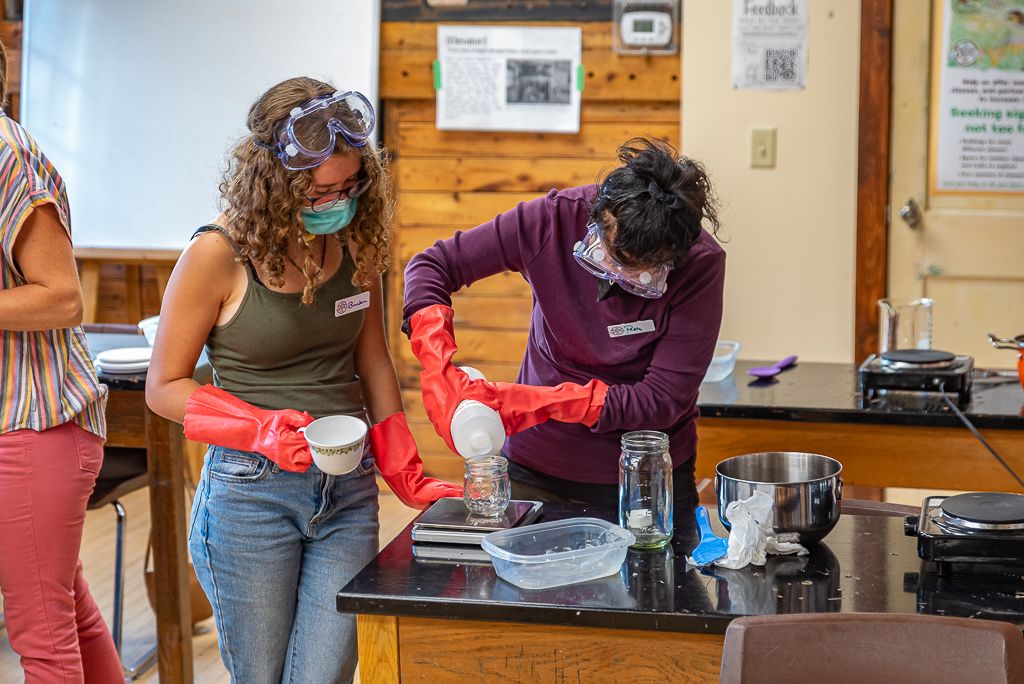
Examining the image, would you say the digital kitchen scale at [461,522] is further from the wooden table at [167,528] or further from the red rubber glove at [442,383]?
the wooden table at [167,528]

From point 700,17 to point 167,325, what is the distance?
2474mm

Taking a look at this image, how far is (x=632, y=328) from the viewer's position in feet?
6.80

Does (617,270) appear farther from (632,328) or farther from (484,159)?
(484,159)

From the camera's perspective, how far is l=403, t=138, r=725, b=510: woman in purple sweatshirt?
6.13 feet

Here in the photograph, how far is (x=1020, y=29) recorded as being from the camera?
3.60m

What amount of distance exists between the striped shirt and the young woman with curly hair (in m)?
0.20

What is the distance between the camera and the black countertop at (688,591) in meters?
1.48

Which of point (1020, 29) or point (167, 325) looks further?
point (1020, 29)

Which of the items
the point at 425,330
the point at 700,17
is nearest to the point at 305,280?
the point at 425,330

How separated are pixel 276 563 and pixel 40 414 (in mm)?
475

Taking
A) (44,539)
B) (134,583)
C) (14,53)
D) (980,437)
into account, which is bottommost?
(134,583)

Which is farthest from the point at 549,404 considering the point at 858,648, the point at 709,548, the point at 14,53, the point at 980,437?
the point at 14,53

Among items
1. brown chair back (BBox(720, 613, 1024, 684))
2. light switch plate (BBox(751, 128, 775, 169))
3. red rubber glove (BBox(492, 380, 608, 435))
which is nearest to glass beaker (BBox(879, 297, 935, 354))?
light switch plate (BBox(751, 128, 775, 169))

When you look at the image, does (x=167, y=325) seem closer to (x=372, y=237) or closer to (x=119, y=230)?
(x=372, y=237)
